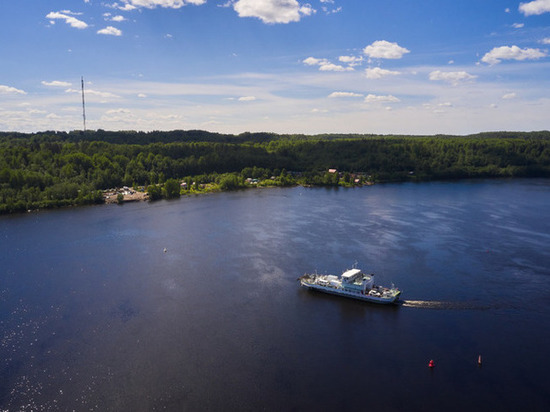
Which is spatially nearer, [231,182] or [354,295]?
[354,295]

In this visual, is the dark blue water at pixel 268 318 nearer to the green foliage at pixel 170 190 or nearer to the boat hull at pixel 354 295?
the boat hull at pixel 354 295

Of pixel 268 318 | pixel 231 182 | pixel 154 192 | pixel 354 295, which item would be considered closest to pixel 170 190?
pixel 154 192

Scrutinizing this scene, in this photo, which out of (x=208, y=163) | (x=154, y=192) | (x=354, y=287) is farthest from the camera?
(x=208, y=163)

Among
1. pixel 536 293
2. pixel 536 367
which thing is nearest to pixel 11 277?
pixel 536 367

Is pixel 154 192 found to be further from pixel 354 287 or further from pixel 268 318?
pixel 354 287

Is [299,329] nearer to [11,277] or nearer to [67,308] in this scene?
[67,308]

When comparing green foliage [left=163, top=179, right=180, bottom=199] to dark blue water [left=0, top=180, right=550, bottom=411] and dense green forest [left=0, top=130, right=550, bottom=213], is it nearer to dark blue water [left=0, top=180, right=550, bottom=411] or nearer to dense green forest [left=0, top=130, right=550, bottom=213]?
dense green forest [left=0, top=130, right=550, bottom=213]

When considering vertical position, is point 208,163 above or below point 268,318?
above

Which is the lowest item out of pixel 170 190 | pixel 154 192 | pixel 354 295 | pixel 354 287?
pixel 354 295
